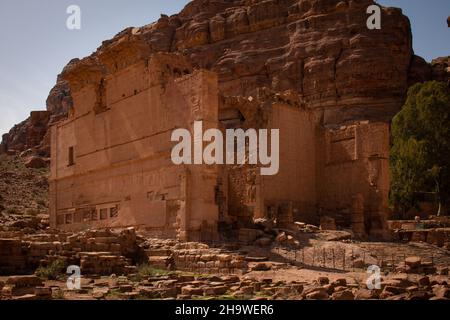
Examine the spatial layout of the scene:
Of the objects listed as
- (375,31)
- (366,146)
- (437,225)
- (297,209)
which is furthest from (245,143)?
(375,31)

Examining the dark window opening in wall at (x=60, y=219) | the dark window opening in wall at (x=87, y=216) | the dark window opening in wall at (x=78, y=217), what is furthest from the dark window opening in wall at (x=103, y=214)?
the dark window opening in wall at (x=60, y=219)

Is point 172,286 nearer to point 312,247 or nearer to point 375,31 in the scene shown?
point 312,247

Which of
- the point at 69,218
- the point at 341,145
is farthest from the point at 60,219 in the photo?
the point at 341,145

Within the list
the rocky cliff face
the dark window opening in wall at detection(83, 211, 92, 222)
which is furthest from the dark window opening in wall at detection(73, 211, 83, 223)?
the rocky cliff face

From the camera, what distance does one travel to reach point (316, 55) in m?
47.9

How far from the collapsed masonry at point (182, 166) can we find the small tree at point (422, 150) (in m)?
8.95

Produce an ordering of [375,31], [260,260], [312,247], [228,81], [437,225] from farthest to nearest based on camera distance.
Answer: [228,81] < [375,31] < [437,225] < [312,247] < [260,260]

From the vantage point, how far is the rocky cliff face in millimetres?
45000

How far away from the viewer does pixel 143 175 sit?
762 inches

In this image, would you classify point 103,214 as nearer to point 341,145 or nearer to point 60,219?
point 60,219

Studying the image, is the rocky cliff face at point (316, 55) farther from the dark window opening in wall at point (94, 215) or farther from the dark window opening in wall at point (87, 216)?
the dark window opening in wall at point (94, 215)

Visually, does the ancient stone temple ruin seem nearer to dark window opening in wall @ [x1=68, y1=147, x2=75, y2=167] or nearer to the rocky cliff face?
dark window opening in wall @ [x1=68, y1=147, x2=75, y2=167]

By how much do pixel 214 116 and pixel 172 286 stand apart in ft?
25.5

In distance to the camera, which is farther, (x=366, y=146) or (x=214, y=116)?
(x=366, y=146)
